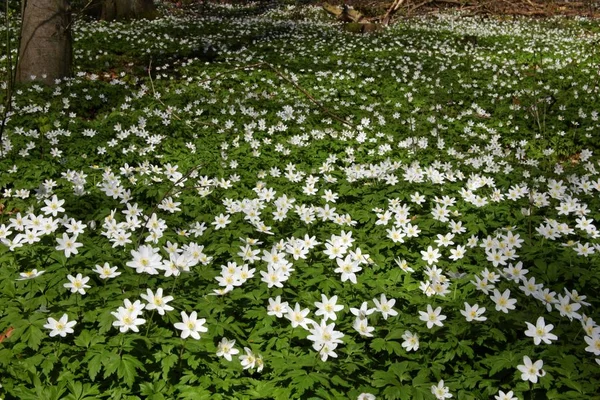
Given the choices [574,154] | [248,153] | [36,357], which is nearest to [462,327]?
[36,357]

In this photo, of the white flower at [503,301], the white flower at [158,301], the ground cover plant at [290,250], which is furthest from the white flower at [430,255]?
the white flower at [158,301]

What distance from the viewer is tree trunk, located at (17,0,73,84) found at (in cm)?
852

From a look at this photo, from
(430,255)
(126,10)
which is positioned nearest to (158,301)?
(430,255)

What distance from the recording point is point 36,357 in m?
2.51

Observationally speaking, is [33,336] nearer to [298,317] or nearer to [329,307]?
[298,317]

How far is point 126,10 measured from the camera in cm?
1948

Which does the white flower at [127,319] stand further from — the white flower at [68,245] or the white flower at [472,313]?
the white flower at [472,313]

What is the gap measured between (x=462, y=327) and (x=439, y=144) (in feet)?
15.3

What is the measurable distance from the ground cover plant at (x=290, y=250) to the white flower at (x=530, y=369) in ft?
0.05

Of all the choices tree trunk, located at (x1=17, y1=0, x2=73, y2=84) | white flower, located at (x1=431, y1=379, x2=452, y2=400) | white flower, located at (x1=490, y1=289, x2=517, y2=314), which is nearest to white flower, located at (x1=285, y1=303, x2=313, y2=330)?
white flower, located at (x1=431, y1=379, x2=452, y2=400)

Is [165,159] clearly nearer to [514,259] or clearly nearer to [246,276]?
[246,276]

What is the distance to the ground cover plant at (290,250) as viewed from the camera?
2.57 meters

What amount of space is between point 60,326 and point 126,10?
20023mm

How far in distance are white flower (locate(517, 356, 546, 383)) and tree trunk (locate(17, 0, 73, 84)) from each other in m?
9.39
